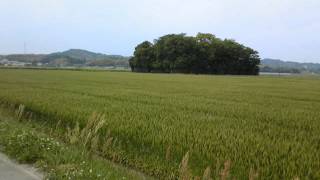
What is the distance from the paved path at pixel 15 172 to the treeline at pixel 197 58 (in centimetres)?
8531

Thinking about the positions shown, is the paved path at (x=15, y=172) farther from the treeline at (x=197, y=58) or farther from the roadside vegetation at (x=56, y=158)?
the treeline at (x=197, y=58)

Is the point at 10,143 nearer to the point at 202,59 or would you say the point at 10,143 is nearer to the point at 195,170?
the point at 195,170

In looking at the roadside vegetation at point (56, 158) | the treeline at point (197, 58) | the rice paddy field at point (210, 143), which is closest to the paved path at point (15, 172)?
the roadside vegetation at point (56, 158)

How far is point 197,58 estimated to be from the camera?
306 feet

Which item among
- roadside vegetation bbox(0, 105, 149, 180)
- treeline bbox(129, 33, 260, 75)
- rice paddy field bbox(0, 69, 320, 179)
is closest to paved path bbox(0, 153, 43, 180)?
roadside vegetation bbox(0, 105, 149, 180)

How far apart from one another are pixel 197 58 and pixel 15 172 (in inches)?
3471

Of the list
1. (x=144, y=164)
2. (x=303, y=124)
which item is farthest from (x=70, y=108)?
(x=303, y=124)

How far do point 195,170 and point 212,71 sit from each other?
288 ft

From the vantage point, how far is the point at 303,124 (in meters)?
10.9

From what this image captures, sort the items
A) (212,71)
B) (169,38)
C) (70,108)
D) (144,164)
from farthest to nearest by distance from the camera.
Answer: (169,38) → (212,71) → (70,108) → (144,164)

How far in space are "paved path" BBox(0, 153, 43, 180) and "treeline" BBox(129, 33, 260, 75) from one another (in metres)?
85.3

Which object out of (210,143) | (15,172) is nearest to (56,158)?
(15,172)

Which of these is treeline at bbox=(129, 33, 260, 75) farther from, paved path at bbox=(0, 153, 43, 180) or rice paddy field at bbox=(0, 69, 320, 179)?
paved path at bbox=(0, 153, 43, 180)

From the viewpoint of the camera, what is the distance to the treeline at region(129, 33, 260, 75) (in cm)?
9300
